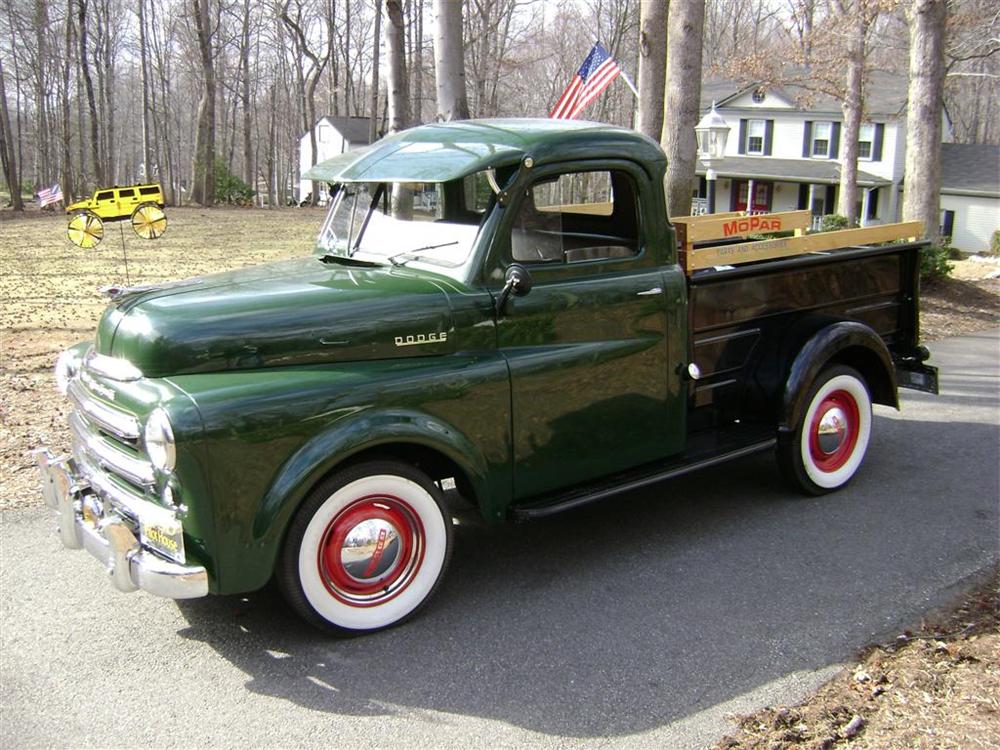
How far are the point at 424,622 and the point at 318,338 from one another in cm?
134

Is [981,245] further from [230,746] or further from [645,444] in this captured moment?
[230,746]

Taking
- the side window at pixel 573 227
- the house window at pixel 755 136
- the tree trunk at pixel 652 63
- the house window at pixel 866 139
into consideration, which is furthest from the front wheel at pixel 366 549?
the house window at pixel 755 136

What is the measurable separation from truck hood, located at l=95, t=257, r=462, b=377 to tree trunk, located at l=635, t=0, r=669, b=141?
7595mm

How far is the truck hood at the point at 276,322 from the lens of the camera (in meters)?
3.67

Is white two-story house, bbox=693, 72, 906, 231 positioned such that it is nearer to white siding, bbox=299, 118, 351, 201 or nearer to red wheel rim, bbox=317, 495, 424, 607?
white siding, bbox=299, 118, 351, 201

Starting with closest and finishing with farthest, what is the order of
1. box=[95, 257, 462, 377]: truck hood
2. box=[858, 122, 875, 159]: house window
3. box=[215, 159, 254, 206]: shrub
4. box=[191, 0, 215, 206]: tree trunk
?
box=[95, 257, 462, 377]: truck hood, box=[191, 0, 215, 206]: tree trunk, box=[858, 122, 875, 159]: house window, box=[215, 159, 254, 206]: shrub

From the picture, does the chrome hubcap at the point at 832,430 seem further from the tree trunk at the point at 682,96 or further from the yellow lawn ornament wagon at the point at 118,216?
the yellow lawn ornament wagon at the point at 118,216

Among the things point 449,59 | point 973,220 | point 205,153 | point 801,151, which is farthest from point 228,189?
point 973,220

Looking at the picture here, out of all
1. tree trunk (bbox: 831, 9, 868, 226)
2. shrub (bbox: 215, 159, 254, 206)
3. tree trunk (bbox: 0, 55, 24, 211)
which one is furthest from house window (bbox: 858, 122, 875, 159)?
tree trunk (bbox: 0, 55, 24, 211)

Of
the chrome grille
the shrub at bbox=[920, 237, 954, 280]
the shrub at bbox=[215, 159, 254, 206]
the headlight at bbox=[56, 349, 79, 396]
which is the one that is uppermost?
the shrub at bbox=[215, 159, 254, 206]

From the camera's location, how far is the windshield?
4.41 metres

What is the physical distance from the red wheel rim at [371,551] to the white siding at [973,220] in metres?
38.5

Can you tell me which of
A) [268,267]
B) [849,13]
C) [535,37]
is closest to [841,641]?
[268,267]

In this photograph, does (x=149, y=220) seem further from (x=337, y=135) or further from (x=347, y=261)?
(x=337, y=135)
